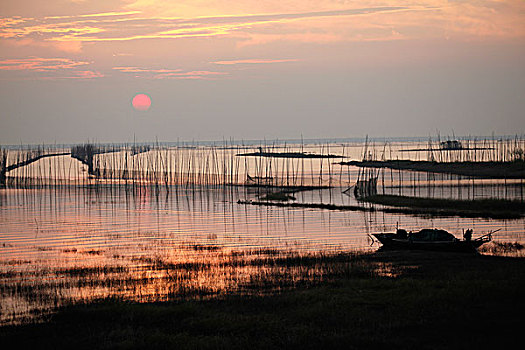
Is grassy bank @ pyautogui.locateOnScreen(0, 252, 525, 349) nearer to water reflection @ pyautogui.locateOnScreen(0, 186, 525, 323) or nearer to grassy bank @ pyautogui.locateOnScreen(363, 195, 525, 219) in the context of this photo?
water reflection @ pyautogui.locateOnScreen(0, 186, 525, 323)

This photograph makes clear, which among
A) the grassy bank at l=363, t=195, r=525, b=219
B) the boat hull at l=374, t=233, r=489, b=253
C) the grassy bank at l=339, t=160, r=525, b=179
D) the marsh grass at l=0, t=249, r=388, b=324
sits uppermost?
the grassy bank at l=339, t=160, r=525, b=179

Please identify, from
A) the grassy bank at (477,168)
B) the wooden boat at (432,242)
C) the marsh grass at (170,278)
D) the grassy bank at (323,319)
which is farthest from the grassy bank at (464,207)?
the grassy bank at (323,319)

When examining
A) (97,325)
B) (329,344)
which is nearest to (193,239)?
(97,325)

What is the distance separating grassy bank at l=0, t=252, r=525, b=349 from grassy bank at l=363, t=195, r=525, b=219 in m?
18.6

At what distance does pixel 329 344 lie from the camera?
11102mm

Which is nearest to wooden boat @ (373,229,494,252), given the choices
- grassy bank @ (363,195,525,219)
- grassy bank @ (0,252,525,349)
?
grassy bank @ (0,252,525,349)

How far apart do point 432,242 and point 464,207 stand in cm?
1594

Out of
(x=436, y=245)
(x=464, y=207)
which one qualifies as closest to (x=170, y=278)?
(x=436, y=245)

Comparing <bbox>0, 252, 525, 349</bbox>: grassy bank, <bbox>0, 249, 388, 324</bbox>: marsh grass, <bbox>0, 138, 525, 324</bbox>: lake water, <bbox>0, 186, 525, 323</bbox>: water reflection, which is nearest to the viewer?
<bbox>0, 252, 525, 349</bbox>: grassy bank

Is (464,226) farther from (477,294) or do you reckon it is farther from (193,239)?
(477,294)

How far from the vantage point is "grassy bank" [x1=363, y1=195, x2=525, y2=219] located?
110 feet

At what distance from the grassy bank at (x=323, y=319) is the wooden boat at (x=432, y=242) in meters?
5.09

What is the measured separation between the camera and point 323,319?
41.4 ft

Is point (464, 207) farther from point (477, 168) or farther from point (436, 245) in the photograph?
point (477, 168)
